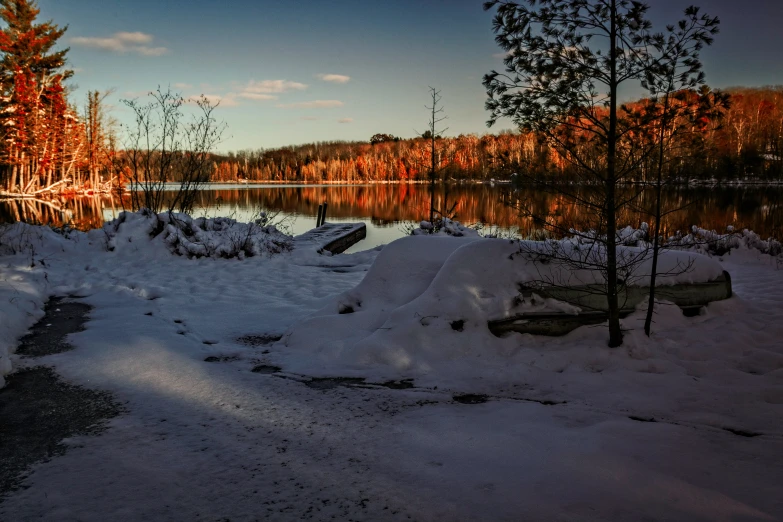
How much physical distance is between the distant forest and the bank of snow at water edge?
99 centimetres

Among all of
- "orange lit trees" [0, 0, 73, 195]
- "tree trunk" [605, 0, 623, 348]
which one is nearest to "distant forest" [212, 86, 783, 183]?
"tree trunk" [605, 0, 623, 348]

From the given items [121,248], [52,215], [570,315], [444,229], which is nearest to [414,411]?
[570,315]

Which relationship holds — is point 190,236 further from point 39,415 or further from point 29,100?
point 29,100

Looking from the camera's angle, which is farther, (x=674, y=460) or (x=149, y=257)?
(x=149, y=257)

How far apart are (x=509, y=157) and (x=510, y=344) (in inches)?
73.8

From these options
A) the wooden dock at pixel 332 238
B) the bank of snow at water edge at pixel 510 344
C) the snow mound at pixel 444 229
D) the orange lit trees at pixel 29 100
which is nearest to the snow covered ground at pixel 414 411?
the bank of snow at water edge at pixel 510 344

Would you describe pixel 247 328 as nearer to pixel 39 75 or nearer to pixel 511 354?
pixel 511 354

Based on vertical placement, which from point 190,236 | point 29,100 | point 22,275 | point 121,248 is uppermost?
point 29,100

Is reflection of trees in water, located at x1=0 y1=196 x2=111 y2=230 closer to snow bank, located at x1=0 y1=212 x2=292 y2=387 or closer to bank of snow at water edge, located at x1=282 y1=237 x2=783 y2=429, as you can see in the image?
snow bank, located at x1=0 y1=212 x2=292 y2=387

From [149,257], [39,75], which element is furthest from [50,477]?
[39,75]

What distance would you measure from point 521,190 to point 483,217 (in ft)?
75.3

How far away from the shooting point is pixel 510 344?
4555mm

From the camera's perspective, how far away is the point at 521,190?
453 cm

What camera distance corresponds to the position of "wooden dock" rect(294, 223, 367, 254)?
1318cm
